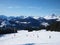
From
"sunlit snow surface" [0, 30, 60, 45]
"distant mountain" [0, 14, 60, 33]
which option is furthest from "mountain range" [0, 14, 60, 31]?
"sunlit snow surface" [0, 30, 60, 45]

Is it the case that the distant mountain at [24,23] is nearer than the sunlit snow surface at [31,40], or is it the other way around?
the sunlit snow surface at [31,40]

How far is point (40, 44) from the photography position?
9.81m

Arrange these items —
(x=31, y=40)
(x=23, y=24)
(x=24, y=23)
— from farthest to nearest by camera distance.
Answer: (x=24, y=23)
(x=23, y=24)
(x=31, y=40)

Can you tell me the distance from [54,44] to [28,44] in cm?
158

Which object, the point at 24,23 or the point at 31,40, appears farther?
the point at 24,23

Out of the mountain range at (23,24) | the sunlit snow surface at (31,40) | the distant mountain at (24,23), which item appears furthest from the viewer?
the distant mountain at (24,23)

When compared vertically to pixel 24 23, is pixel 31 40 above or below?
above

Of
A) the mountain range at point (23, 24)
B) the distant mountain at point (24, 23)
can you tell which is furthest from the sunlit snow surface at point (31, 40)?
the distant mountain at point (24, 23)

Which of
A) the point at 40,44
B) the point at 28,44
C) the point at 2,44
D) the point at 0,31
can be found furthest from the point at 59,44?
the point at 0,31

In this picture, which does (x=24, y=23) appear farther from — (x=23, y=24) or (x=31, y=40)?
(x=31, y=40)

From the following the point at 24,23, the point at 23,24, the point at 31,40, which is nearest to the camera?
the point at 31,40

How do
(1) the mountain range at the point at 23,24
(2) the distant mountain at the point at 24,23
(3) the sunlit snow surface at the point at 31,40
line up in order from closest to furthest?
(3) the sunlit snow surface at the point at 31,40 → (1) the mountain range at the point at 23,24 → (2) the distant mountain at the point at 24,23

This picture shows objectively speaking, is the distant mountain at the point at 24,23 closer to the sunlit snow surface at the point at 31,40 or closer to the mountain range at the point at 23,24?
the mountain range at the point at 23,24

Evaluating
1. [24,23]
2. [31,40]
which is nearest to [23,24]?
[24,23]
